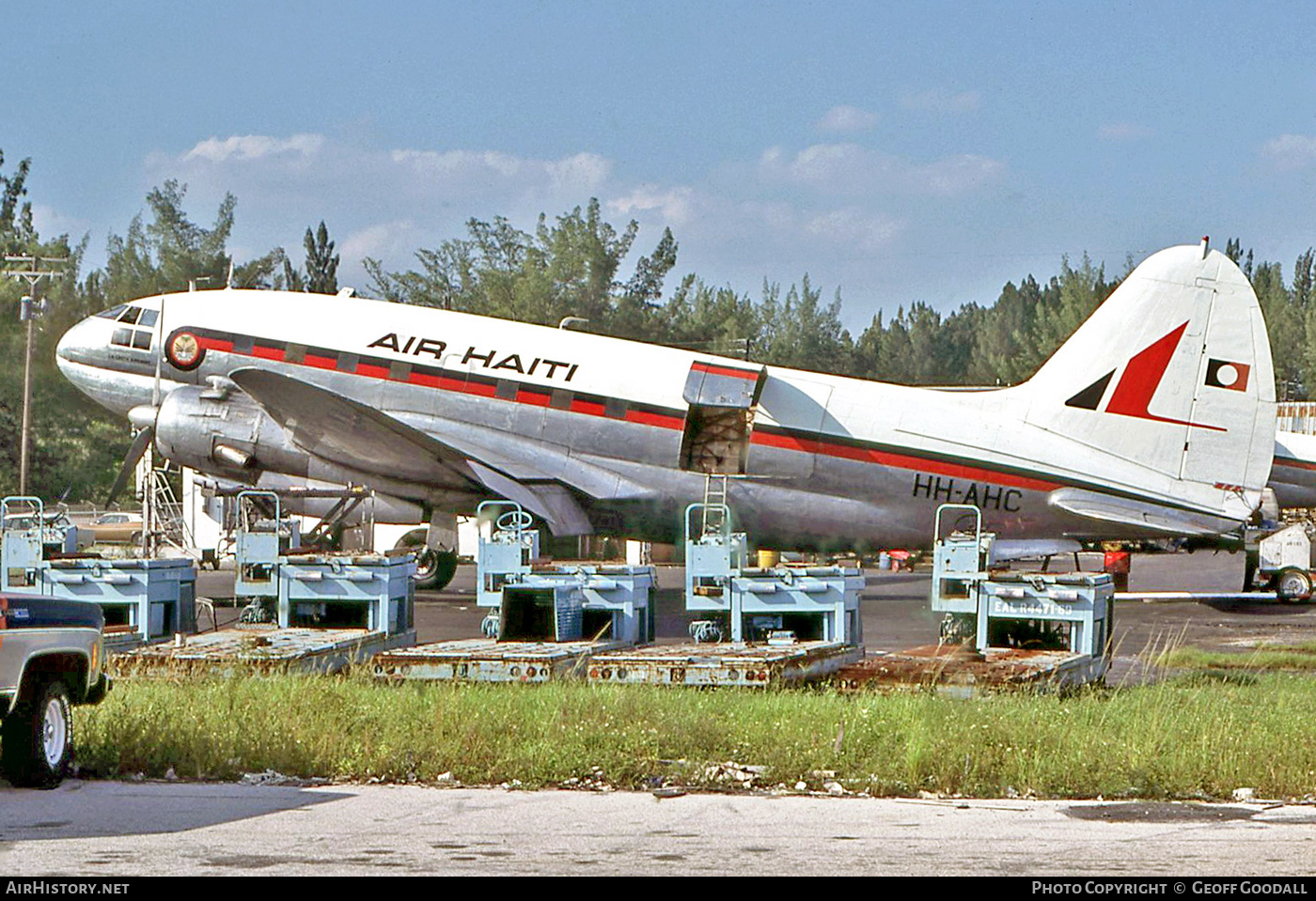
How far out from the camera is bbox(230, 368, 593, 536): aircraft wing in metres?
25.5

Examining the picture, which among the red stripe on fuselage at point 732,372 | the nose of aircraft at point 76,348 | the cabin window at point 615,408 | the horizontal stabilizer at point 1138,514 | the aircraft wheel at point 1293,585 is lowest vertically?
the aircraft wheel at point 1293,585

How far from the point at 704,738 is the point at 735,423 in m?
15.0

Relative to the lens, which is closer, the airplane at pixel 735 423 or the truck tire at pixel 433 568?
the airplane at pixel 735 423

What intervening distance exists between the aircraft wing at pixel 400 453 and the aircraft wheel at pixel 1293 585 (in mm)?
12622

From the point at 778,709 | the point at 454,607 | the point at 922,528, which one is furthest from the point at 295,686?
the point at 922,528

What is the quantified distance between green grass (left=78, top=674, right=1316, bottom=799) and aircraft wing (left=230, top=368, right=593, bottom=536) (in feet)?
40.0

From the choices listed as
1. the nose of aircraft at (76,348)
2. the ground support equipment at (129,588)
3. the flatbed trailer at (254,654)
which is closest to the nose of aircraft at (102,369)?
the nose of aircraft at (76,348)

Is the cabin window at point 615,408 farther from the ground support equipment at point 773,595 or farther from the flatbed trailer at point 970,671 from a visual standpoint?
the flatbed trailer at point 970,671

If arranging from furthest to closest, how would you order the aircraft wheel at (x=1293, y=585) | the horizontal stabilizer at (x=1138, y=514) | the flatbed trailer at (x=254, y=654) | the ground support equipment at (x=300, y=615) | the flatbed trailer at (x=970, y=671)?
the aircraft wheel at (x=1293, y=585) → the horizontal stabilizer at (x=1138, y=514) → the ground support equipment at (x=300, y=615) → the flatbed trailer at (x=254, y=654) → the flatbed trailer at (x=970, y=671)

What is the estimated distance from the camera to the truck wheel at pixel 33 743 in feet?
33.2

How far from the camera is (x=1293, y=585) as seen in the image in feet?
91.1

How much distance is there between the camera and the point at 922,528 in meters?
26.3

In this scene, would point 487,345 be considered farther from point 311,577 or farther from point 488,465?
point 311,577

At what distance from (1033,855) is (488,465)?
18998 millimetres
